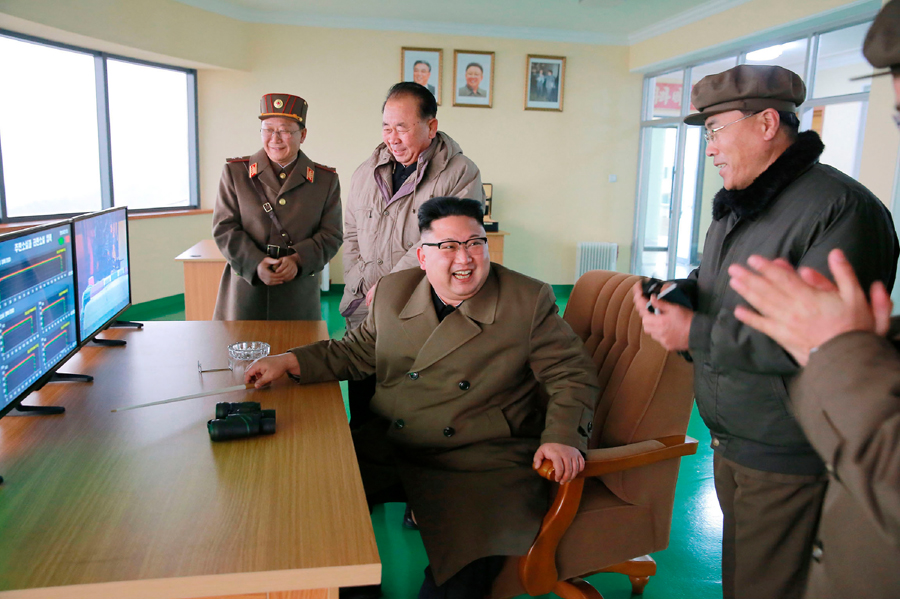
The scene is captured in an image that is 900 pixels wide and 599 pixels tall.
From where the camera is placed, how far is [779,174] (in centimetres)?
145

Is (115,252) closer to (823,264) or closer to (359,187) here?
(359,187)

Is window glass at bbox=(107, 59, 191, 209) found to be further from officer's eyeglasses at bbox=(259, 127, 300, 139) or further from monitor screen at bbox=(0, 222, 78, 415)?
monitor screen at bbox=(0, 222, 78, 415)

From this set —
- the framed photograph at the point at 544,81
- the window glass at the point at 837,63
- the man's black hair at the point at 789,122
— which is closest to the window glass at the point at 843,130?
the window glass at the point at 837,63

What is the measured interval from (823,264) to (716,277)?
1.02ft

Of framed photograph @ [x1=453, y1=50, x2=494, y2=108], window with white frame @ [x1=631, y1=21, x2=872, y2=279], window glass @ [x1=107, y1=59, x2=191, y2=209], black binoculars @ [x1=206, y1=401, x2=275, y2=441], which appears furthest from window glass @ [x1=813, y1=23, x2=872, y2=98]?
window glass @ [x1=107, y1=59, x2=191, y2=209]

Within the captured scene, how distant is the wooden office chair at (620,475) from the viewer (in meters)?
1.67

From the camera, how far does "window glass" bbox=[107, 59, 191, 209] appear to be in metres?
6.07

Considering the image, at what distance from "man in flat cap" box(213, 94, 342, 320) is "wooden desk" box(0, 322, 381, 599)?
1.01 m

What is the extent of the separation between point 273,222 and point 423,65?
5.03 meters

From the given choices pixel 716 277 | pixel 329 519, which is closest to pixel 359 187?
pixel 716 277

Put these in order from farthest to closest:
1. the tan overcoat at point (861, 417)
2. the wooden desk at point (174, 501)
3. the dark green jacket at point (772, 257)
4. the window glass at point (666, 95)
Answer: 1. the window glass at point (666, 95)
2. the dark green jacket at point (772, 257)
3. the wooden desk at point (174, 501)
4. the tan overcoat at point (861, 417)

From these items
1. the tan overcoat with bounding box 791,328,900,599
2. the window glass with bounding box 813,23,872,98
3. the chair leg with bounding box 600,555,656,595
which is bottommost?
the chair leg with bounding box 600,555,656,595

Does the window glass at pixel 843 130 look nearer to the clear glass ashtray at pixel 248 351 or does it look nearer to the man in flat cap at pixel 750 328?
the man in flat cap at pixel 750 328

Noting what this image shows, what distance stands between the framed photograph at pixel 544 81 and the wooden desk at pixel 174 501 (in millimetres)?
6409
